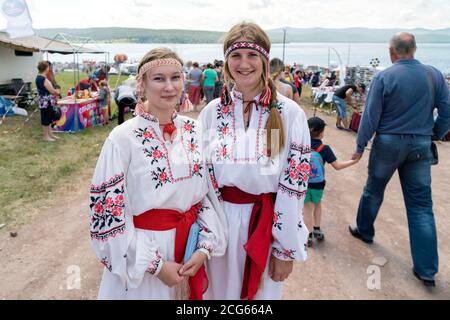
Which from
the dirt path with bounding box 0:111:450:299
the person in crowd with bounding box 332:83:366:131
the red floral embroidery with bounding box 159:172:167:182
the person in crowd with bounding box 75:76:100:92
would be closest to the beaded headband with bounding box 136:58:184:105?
the red floral embroidery with bounding box 159:172:167:182

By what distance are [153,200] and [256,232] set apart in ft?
1.93

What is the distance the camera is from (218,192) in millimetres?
1936

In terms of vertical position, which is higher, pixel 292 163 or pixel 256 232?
pixel 292 163

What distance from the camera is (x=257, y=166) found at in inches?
71.6

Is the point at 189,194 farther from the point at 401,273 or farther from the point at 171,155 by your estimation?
the point at 401,273

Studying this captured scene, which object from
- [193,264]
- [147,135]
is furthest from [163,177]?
[193,264]

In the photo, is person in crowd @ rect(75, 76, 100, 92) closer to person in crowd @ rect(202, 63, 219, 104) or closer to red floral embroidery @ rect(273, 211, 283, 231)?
person in crowd @ rect(202, 63, 219, 104)

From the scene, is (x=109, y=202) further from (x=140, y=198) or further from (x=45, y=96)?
(x=45, y=96)

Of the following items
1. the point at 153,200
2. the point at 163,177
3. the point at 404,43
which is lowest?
the point at 153,200

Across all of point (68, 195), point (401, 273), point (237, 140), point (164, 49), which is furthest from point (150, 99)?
point (68, 195)

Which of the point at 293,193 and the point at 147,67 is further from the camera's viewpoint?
the point at 293,193

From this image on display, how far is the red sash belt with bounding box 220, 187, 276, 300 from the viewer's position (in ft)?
6.05

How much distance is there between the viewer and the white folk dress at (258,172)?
1.81m
